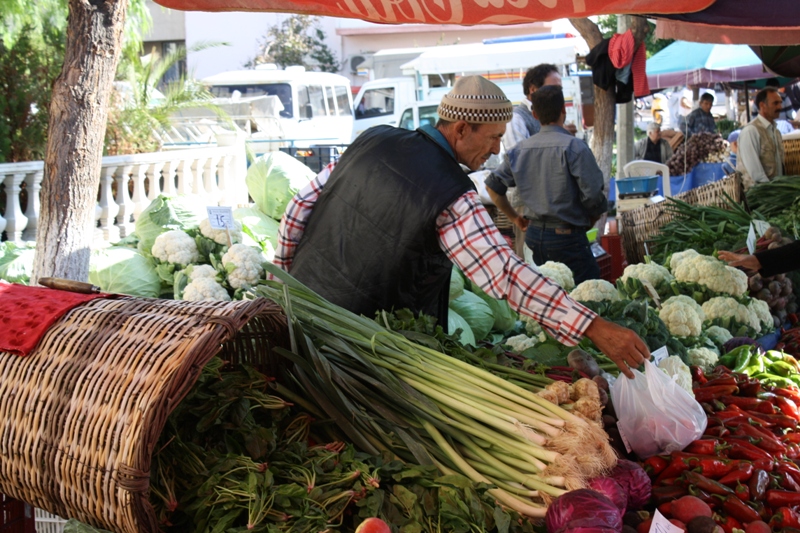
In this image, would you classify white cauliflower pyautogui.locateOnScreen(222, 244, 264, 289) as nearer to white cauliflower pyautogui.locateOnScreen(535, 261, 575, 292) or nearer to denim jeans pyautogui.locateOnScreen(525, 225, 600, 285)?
white cauliflower pyautogui.locateOnScreen(535, 261, 575, 292)

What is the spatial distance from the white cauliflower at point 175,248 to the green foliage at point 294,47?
891 inches

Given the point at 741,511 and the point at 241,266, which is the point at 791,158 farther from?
the point at 741,511

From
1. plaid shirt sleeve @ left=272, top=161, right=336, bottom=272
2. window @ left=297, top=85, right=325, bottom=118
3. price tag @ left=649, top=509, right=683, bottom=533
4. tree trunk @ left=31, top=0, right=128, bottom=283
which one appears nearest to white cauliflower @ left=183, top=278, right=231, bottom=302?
tree trunk @ left=31, top=0, right=128, bottom=283

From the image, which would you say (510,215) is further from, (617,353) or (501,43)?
(501,43)

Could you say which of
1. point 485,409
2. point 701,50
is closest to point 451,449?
point 485,409

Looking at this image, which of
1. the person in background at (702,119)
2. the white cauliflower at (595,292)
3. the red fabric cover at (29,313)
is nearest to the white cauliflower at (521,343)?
the white cauliflower at (595,292)

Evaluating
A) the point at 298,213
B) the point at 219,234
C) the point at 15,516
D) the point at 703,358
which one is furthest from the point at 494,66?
the point at 15,516

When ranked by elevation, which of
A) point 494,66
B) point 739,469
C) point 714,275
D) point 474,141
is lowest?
point 739,469

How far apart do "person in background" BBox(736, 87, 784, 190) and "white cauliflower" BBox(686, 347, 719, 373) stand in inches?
176

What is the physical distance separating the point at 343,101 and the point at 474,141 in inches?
676

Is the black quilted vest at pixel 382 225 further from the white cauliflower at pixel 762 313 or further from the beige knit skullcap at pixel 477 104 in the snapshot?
the white cauliflower at pixel 762 313

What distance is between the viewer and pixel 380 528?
170 cm

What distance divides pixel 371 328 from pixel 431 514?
73 cm

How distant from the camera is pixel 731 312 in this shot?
4.36 metres
